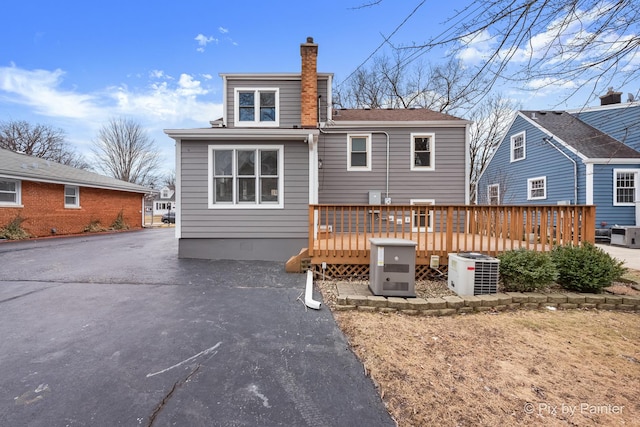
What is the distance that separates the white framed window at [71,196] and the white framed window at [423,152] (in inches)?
638

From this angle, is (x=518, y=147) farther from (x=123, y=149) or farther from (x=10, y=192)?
(x=123, y=149)

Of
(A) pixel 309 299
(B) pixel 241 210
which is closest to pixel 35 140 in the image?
(B) pixel 241 210

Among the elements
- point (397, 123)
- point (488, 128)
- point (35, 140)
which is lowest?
point (397, 123)

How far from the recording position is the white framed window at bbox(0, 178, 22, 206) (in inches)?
426

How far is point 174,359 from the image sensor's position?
2.44 m

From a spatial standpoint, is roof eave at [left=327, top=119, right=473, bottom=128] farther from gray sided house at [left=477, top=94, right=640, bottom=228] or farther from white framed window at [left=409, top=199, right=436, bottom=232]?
gray sided house at [left=477, top=94, right=640, bottom=228]

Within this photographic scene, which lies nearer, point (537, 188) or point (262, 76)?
point (262, 76)

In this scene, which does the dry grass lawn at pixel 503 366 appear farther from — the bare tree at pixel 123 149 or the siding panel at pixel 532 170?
the bare tree at pixel 123 149

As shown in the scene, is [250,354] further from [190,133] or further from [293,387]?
[190,133]

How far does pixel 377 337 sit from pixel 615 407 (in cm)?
178

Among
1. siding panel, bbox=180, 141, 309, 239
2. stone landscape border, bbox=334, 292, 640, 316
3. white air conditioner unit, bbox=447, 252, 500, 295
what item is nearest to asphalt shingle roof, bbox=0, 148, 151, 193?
siding panel, bbox=180, 141, 309, 239

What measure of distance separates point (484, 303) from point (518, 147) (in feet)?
47.1

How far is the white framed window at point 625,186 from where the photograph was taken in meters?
11.3

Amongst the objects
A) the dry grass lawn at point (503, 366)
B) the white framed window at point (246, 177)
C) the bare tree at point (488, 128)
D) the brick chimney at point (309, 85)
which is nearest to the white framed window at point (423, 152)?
the brick chimney at point (309, 85)
